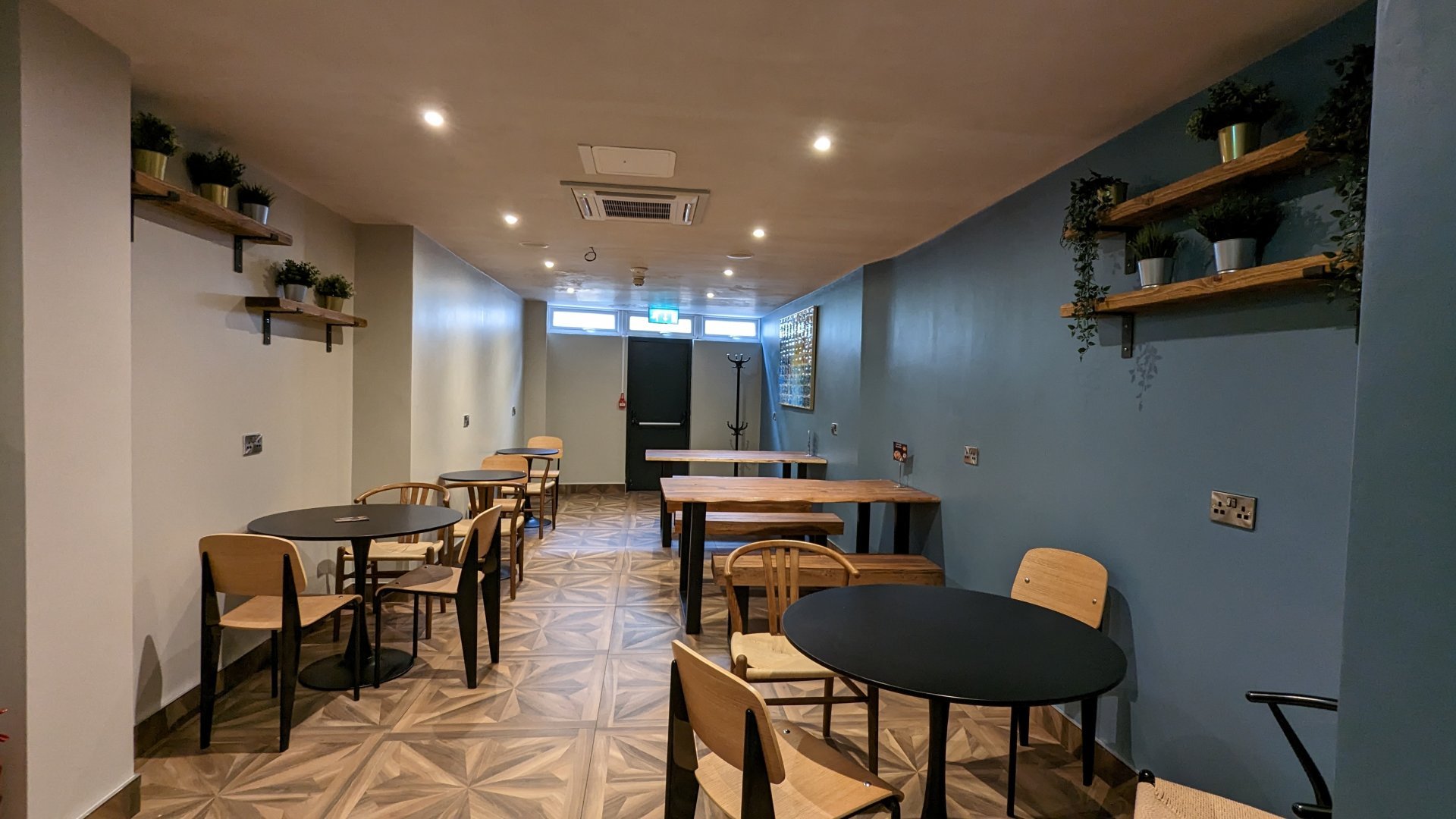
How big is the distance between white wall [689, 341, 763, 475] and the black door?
0.16 meters

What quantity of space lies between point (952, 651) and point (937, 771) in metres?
0.40

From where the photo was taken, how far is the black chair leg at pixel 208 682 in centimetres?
262

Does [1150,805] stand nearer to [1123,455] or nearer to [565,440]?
[1123,455]

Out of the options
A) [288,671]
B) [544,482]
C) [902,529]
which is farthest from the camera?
[544,482]

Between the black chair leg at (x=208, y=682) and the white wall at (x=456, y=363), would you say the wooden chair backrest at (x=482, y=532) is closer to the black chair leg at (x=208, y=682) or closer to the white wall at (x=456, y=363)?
the black chair leg at (x=208, y=682)

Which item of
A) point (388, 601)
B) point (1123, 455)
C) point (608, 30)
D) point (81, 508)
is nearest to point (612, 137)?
point (608, 30)

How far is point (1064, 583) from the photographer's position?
2666 mm

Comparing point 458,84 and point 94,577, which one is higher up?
point 458,84

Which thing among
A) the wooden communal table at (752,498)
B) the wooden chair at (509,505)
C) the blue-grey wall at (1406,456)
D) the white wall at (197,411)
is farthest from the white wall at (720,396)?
the blue-grey wall at (1406,456)

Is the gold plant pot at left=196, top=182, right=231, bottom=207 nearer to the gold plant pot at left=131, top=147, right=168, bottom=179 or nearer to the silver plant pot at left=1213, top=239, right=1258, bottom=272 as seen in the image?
the gold plant pot at left=131, top=147, right=168, bottom=179

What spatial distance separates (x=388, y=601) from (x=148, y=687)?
1919 millimetres

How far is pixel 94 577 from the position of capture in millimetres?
2023

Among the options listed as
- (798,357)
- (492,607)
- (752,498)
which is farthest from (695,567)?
(798,357)

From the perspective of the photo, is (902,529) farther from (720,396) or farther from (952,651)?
(720,396)
